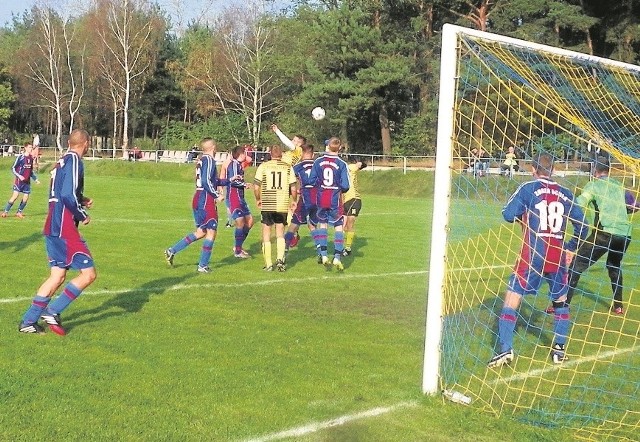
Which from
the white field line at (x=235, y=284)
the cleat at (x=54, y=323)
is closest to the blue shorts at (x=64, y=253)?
the cleat at (x=54, y=323)

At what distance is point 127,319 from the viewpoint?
8.20 metres

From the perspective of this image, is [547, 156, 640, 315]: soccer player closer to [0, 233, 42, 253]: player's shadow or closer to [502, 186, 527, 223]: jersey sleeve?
[502, 186, 527, 223]: jersey sleeve

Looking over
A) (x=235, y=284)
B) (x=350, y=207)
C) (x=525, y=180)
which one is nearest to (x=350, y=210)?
(x=350, y=207)

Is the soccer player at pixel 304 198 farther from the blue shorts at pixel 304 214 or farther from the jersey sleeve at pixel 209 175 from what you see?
the jersey sleeve at pixel 209 175

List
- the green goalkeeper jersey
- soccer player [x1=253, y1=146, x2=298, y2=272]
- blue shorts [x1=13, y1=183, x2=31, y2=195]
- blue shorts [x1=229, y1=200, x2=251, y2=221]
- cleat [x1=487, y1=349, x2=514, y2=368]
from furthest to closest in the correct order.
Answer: blue shorts [x1=13, y1=183, x2=31, y2=195], blue shorts [x1=229, y1=200, x2=251, y2=221], soccer player [x1=253, y1=146, x2=298, y2=272], the green goalkeeper jersey, cleat [x1=487, y1=349, x2=514, y2=368]

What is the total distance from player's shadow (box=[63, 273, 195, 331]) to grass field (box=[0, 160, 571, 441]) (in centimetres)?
3

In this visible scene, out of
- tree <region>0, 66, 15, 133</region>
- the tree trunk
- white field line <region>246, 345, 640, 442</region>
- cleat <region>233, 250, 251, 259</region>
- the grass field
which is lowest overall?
white field line <region>246, 345, 640, 442</region>

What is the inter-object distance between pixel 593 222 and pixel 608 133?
145 centimetres

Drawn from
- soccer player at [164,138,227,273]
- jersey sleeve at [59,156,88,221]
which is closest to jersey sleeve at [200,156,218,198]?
soccer player at [164,138,227,273]

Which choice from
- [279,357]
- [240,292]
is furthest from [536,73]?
[240,292]

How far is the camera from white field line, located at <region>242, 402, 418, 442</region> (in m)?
5.02

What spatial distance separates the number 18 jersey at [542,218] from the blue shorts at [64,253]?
4000mm

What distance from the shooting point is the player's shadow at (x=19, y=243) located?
519 inches

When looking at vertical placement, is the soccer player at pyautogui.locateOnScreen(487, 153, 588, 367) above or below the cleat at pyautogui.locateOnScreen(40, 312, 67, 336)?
above
